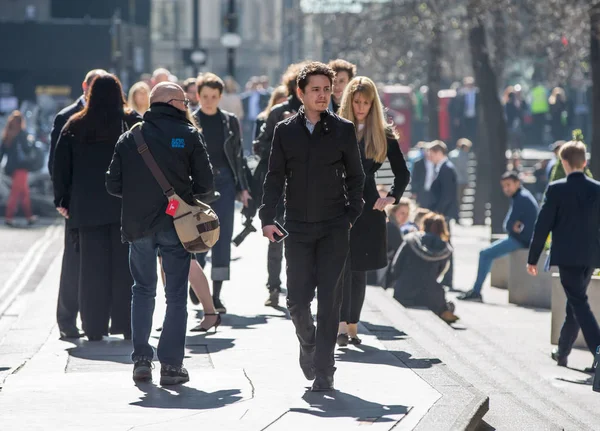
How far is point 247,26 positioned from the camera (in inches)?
3474

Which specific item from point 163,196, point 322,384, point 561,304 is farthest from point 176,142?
point 561,304

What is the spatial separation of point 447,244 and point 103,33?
105ft

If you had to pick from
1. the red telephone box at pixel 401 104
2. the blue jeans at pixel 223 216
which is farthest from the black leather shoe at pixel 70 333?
the red telephone box at pixel 401 104

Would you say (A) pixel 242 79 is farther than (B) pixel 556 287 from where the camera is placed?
Yes

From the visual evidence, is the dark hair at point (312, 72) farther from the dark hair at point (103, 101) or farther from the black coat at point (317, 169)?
the dark hair at point (103, 101)

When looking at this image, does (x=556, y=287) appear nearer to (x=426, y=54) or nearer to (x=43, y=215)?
(x=43, y=215)

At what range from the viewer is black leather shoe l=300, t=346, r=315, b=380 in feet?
25.6

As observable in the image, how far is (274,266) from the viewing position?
1152 centimetres

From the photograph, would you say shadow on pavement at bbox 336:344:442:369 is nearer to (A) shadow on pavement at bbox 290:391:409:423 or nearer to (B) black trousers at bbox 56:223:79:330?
(A) shadow on pavement at bbox 290:391:409:423

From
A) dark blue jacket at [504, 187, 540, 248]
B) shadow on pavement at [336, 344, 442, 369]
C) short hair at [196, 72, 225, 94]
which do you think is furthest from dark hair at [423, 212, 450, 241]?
shadow on pavement at [336, 344, 442, 369]

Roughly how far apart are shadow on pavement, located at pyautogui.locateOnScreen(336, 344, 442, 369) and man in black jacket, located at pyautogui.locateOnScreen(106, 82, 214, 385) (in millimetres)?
1217

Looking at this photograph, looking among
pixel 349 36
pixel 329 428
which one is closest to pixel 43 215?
pixel 349 36

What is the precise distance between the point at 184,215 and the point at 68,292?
2311 millimetres

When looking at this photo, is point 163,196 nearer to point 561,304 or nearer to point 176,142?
point 176,142
